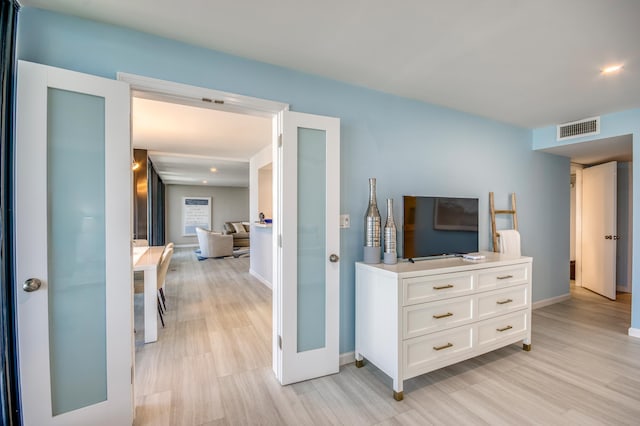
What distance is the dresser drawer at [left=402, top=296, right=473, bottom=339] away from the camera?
2.00 metres

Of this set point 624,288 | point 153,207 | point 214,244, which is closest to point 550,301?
point 624,288

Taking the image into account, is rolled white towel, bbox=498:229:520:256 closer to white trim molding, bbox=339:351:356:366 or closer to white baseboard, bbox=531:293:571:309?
white baseboard, bbox=531:293:571:309

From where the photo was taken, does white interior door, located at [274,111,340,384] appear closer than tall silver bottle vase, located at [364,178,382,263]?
Yes

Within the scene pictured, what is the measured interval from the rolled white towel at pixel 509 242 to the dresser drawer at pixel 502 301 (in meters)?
0.80

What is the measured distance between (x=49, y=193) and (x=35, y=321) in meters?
0.67

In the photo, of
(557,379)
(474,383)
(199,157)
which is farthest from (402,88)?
(199,157)

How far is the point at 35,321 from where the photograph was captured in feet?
4.69

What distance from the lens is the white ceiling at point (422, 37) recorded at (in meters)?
1.55

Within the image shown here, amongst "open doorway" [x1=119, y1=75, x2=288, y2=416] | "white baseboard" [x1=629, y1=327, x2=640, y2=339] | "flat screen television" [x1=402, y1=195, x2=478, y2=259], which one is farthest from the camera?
"white baseboard" [x1=629, y1=327, x2=640, y2=339]

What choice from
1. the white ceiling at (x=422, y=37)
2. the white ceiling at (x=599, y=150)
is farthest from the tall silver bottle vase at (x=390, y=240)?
the white ceiling at (x=599, y=150)

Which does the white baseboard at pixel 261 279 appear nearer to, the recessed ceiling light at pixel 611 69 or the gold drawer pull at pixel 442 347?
the gold drawer pull at pixel 442 347

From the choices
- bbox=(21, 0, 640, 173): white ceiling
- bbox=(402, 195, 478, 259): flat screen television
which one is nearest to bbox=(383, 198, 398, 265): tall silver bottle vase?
bbox=(402, 195, 478, 259): flat screen television

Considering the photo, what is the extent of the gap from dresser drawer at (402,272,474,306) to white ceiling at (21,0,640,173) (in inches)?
64.7

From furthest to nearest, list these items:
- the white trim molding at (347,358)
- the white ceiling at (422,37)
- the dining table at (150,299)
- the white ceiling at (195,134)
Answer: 1. the white ceiling at (195,134)
2. the dining table at (150,299)
3. the white trim molding at (347,358)
4. the white ceiling at (422,37)
